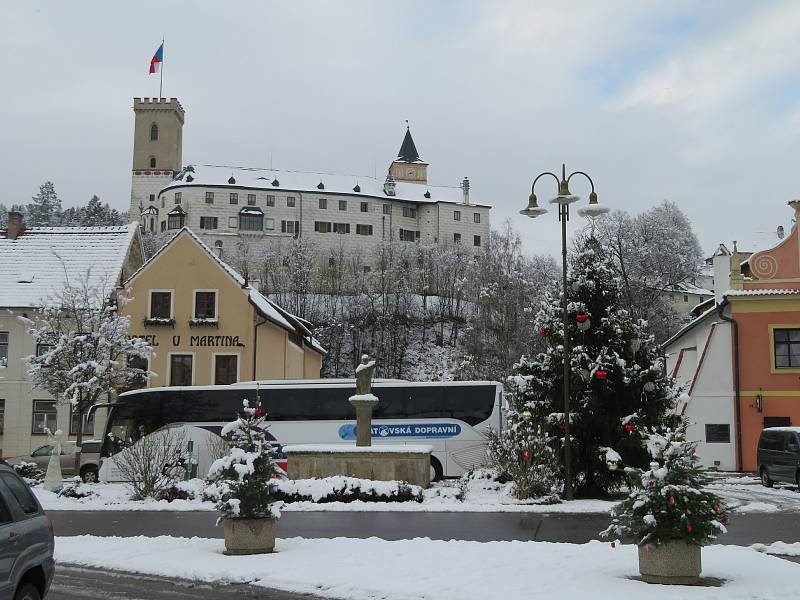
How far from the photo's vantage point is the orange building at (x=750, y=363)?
3509cm

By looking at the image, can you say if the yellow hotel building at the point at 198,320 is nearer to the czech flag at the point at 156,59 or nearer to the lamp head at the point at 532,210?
the lamp head at the point at 532,210

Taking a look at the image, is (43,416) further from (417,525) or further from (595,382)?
(417,525)

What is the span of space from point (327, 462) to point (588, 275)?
27.6ft

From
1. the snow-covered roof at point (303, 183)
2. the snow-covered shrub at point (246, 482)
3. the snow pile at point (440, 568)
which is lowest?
the snow pile at point (440, 568)

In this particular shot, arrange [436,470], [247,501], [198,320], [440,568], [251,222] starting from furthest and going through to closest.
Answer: [251,222]
[198,320]
[436,470]
[247,501]
[440,568]

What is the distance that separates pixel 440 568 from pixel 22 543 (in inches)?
229

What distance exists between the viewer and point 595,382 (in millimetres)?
22578

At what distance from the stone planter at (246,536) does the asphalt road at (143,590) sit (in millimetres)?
1540

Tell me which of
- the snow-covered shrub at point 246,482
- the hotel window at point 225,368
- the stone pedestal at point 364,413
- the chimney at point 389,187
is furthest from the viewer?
the chimney at point 389,187

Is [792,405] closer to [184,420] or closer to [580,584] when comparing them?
[184,420]

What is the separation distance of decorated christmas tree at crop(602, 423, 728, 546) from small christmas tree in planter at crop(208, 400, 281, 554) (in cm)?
532

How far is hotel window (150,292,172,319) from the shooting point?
44.3m

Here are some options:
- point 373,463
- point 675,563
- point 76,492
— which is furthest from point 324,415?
point 675,563

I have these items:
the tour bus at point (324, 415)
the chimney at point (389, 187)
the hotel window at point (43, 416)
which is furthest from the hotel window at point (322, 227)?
the tour bus at point (324, 415)
